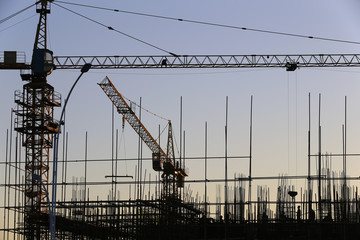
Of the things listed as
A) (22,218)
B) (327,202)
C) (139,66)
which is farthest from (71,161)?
(139,66)

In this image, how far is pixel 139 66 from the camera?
75.8 metres

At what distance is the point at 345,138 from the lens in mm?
41594

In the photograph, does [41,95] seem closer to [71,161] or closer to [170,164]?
[71,161]

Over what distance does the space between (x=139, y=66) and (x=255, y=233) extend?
4014 cm

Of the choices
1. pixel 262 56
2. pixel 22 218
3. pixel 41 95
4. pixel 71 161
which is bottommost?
pixel 22 218

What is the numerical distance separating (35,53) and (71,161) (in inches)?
685

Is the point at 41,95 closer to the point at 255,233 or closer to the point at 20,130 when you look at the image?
the point at 20,130

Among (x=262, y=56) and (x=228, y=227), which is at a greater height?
(x=262, y=56)

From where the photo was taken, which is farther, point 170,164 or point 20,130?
point 170,164

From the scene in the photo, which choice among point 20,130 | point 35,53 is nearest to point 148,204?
point 20,130

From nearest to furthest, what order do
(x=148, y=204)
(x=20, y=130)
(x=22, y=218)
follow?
1. (x=148, y=204)
2. (x=22, y=218)
3. (x=20, y=130)

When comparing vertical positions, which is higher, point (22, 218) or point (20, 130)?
point (20, 130)

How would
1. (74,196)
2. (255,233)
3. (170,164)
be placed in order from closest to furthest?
(255,233)
(74,196)
(170,164)

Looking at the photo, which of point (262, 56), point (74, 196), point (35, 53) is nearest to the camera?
point (74, 196)
